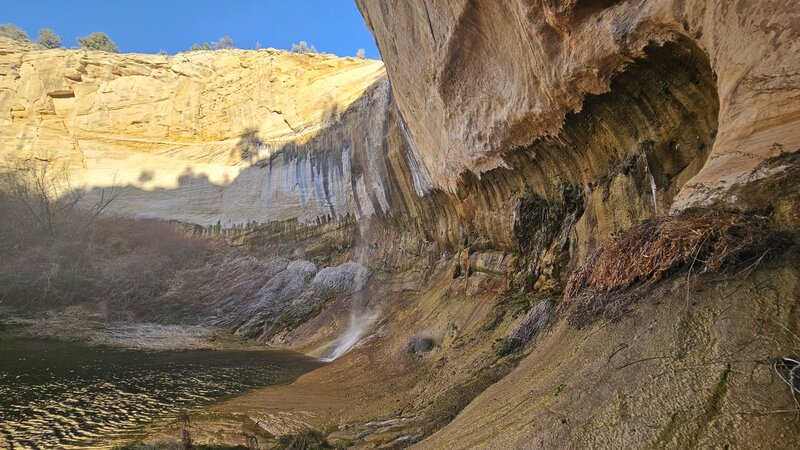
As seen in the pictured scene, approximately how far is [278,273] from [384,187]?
7.32 meters

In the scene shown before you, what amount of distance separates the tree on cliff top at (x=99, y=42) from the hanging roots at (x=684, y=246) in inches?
1911

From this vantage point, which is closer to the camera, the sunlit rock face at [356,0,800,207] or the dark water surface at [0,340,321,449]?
the sunlit rock face at [356,0,800,207]

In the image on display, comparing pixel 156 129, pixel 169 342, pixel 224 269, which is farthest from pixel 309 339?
pixel 156 129

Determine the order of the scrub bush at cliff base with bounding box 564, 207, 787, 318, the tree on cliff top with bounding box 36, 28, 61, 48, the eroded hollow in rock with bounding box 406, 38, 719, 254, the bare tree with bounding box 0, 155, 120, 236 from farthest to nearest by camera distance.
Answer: the tree on cliff top with bounding box 36, 28, 61, 48
the bare tree with bounding box 0, 155, 120, 236
the eroded hollow in rock with bounding box 406, 38, 719, 254
the scrub bush at cliff base with bounding box 564, 207, 787, 318

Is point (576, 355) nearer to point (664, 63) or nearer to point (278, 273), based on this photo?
point (664, 63)

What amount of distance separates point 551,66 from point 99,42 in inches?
1873

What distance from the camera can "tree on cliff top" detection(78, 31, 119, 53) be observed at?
40594mm

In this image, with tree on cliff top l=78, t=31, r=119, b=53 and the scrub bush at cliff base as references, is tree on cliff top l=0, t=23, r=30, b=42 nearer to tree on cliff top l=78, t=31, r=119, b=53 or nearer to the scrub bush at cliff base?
tree on cliff top l=78, t=31, r=119, b=53

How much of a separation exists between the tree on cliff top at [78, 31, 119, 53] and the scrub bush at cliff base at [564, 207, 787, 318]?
4855 cm

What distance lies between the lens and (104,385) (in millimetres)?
8961

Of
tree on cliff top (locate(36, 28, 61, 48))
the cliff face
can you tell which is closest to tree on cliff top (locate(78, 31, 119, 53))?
tree on cliff top (locate(36, 28, 61, 48))

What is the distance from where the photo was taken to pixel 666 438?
2150 millimetres

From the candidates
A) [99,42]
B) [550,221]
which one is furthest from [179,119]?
[550,221]

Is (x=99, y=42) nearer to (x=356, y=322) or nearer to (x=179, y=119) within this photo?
(x=179, y=119)
